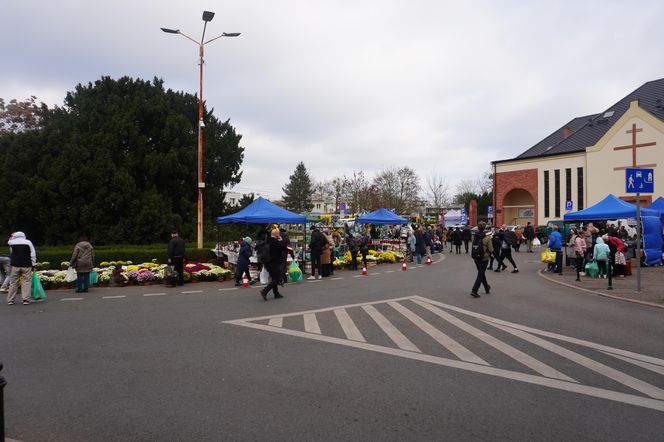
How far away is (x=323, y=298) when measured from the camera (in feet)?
37.9

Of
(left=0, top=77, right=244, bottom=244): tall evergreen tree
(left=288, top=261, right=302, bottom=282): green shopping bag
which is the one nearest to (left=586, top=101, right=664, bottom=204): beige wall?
(left=0, top=77, right=244, bottom=244): tall evergreen tree

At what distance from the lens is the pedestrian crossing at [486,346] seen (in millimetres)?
5180

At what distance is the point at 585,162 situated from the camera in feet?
159

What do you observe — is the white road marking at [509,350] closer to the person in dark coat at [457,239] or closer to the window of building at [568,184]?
the person in dark coat at [457,239]

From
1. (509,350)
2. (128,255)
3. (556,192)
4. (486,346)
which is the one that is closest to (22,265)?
(128,255)

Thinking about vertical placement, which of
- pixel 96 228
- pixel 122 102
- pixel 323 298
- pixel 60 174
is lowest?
pixel 323 298

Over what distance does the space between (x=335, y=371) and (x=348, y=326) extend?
2591mm

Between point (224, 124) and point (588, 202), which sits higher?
point (224, 124)

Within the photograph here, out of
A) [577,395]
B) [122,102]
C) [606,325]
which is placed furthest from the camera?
[122,102]

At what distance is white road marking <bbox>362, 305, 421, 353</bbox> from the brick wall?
163ft

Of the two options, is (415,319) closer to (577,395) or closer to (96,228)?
(577,395)

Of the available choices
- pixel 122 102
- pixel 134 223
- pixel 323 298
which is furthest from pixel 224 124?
pixel 323 298

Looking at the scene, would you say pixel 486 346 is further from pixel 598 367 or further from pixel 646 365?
pixel 646 365

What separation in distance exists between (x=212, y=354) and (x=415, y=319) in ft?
13.4
